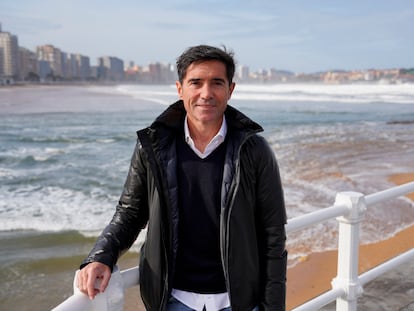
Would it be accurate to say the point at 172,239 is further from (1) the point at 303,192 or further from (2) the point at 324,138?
(2) the point at 324,138

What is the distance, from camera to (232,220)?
1.60 meters

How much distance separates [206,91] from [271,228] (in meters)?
0.53

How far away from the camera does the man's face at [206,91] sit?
1.66m

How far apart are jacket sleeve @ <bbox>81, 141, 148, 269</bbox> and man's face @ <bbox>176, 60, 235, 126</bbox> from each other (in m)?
0.24

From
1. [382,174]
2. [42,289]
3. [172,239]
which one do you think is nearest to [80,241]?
[42,289]

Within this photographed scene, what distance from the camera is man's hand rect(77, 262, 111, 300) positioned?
4.90 feet

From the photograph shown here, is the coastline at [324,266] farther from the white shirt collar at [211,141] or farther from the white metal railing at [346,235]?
the white shirt collar at [211,141]

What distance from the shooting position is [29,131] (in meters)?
26.5

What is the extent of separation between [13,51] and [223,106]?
106103 mm

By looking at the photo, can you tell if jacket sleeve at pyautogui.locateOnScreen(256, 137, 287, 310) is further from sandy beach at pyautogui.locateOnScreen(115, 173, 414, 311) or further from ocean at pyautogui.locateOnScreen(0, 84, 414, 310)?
ocean at pyautogui.locateOnScreen(0, 84, 414, 310)

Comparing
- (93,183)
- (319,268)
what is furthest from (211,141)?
(93,183)

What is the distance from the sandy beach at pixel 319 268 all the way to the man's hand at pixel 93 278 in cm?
Answer: 362

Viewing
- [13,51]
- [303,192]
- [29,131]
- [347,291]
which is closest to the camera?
[347,291]

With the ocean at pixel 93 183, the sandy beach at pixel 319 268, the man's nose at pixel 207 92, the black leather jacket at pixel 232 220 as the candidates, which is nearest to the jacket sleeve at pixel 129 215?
the black leather jacket at pixel 232 220
